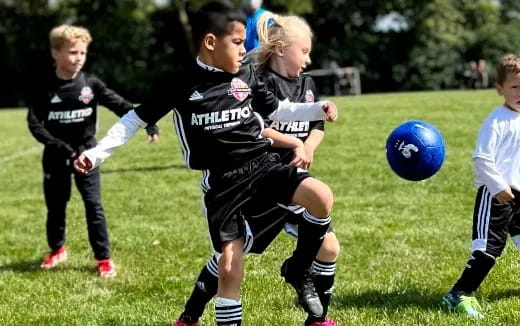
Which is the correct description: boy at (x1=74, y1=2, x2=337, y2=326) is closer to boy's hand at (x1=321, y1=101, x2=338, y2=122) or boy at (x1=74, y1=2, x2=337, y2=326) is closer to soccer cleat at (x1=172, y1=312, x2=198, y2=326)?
boy's hand at (x1=321, y1=101, x2=338, y2=122)

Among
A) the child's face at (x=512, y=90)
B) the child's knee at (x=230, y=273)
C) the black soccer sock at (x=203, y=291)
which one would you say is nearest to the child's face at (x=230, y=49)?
the child's knee at (x=230, y=273)

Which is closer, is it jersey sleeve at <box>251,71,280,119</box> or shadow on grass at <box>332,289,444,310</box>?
jersey sleeve at <box>251,71,280,119</box>

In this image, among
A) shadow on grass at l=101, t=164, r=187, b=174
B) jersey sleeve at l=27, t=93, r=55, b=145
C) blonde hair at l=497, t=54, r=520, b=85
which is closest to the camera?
blonde hair at l=497, t=54, r=520, b=85

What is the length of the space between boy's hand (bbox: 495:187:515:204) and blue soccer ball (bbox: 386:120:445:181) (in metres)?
0.45

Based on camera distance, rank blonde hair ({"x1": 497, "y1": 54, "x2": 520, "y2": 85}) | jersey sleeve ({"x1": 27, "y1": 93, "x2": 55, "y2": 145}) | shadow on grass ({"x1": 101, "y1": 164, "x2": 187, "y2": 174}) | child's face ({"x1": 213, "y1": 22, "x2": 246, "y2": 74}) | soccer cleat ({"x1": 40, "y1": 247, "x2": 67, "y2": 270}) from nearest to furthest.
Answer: child's face ({"x1": 213, "y1": 22, "x2": 246, "y2": 74}) < blonde hair ({"x1": 497, "y1": 54, "x2": 520, "y2": 85}) < jersey sleeve ({"x1": 27, "y1": 93, "x2": 55, "y2": 145}) < soccer cleat ({"x1": 40, "y1": 247, "x2": 67, "y2": 270}) < shadow on grass ({"x1": 101, "y1": 164, "x2": 187, "y2": 174})

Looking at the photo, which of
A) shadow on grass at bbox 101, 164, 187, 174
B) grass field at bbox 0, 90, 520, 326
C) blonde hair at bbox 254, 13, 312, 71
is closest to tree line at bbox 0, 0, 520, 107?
shadow on grass at bbox 101, 164, 187, 174

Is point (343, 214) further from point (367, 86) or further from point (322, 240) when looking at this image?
point (367, 86)

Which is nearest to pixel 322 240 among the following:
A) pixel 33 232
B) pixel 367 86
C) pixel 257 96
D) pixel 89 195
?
pixel 257 96

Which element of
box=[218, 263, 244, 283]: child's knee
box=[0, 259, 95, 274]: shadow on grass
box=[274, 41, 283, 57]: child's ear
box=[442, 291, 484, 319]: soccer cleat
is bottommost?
box=[0, 259, 95, 274]: shadow on grass

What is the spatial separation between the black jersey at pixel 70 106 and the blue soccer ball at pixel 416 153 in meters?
2.56

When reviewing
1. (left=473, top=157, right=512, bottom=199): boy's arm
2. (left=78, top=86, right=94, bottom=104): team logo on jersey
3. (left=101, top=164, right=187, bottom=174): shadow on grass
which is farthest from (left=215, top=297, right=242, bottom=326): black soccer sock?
(left=101, top=164, right=187, bottom=174): shadow on grass

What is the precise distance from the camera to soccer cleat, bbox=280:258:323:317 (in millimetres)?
4555

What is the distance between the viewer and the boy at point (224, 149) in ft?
13.6

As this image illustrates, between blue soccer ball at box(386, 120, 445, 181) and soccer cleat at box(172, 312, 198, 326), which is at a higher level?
blue soccer ball at box(386, 120, 445, 181)
